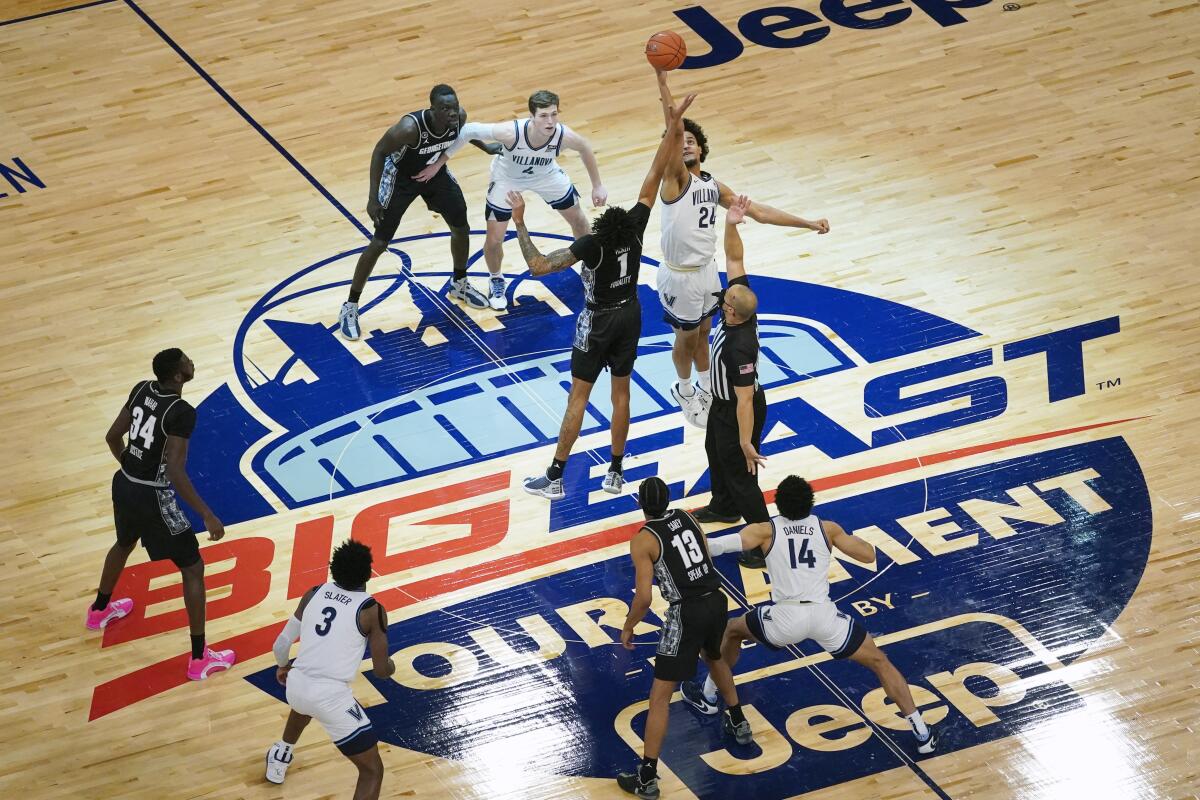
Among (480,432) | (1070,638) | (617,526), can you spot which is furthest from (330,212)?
(1070,638)

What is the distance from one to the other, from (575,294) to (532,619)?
3.72 metres

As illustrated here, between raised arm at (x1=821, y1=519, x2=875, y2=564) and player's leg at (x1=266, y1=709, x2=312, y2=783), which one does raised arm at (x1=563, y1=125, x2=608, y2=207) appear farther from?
player's leg at (x1=266, y1=709, x2=312, y2=783)

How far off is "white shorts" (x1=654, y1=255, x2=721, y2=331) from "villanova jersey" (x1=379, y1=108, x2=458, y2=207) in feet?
6.33

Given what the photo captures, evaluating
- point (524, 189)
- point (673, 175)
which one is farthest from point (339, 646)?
point (524, 189)

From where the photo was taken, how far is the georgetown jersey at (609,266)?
1006 cm

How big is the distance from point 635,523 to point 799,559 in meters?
2.22

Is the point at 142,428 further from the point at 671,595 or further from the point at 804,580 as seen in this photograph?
the point at 804,580

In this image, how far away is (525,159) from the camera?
1216 cm

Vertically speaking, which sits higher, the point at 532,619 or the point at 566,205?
the point at 566,205

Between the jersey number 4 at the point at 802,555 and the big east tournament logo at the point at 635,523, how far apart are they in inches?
42.4

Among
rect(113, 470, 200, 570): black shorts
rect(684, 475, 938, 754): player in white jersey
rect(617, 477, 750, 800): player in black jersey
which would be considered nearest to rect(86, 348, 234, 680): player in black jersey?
rect(113, 470, 200, 570): black shorts

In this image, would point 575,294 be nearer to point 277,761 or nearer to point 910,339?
point 910,339

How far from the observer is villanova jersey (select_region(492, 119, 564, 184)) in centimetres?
1208

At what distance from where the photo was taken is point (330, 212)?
13719mm
